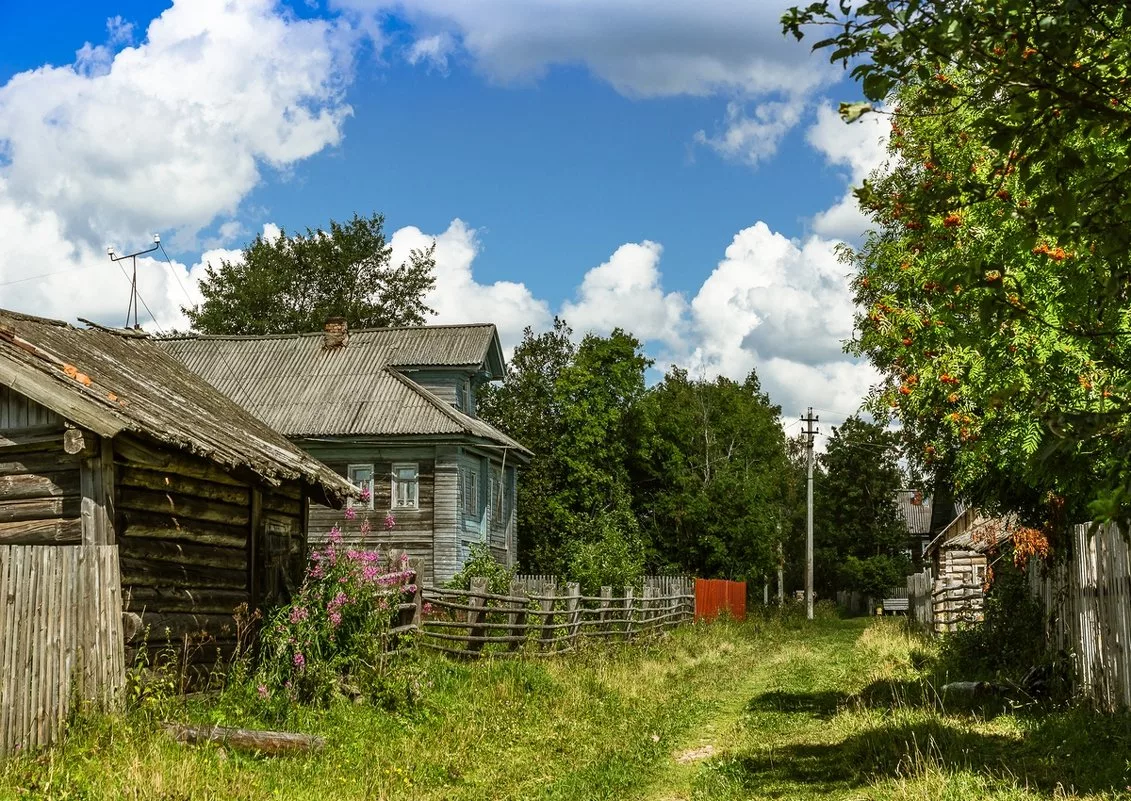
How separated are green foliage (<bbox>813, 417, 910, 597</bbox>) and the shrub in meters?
44.0

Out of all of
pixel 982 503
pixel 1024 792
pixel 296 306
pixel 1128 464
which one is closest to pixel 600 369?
pixel 296 306

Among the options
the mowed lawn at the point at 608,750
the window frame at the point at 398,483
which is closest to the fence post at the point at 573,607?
the mowed lawn at the point at 608,750

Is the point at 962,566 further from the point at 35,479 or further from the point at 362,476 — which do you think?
the point at 35,479

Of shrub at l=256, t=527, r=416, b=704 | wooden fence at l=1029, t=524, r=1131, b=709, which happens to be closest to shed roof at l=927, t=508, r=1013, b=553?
wooden fence at l=1029, t=524, r=1131, b=709

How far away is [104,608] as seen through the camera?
9.46 metres

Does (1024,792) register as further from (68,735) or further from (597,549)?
(597,549)

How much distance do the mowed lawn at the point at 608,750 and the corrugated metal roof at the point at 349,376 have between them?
14.5 m

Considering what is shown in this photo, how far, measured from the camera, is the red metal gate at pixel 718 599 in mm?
35219

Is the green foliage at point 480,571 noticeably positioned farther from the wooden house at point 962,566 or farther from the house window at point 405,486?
the wooden house at point 962,566

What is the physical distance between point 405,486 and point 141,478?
18107 millimetres

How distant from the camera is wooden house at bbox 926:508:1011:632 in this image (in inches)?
675

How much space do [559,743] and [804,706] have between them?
390 centimetres

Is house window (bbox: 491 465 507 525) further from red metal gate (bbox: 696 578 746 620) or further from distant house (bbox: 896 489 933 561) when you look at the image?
distant house (bbox: 896 489 933 561)

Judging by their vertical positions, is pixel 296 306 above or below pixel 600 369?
above
